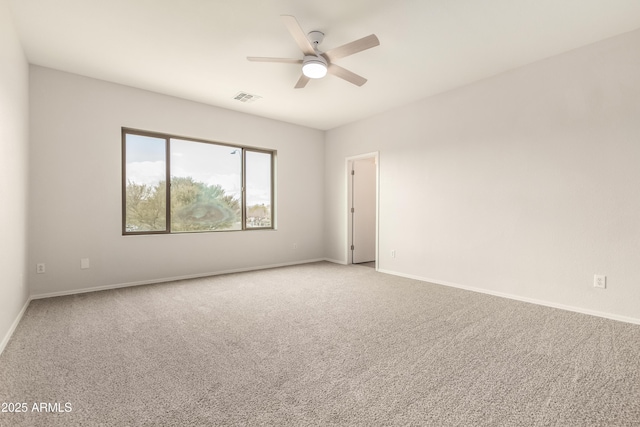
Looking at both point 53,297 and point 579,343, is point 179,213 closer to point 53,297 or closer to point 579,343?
point 53,297

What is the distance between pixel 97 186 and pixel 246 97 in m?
2.31

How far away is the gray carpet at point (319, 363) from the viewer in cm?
153

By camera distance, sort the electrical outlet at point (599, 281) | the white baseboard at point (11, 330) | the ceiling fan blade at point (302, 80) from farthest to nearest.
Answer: the ceiling fan blade at point (302, 80), the electrical outlet at point (599, 281), the white baseboard at point (11, 330)

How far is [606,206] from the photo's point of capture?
2.91 meters

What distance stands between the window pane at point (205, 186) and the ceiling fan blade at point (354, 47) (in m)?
2.88

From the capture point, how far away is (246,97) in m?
4.40

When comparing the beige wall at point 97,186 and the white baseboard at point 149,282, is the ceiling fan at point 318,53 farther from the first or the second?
the white baseboard at point 149,282

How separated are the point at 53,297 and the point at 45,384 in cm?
232

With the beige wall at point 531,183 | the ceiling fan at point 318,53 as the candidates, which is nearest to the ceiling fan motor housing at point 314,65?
the ceiling fan at point 318,53

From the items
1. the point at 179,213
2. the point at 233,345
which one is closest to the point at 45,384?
the point at 233,345

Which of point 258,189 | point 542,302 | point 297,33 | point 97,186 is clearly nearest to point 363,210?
point 258,189

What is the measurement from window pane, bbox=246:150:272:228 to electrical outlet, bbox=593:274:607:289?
4.59 m

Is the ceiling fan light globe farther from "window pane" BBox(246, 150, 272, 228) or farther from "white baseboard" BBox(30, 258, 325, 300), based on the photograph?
"white baseboard" BBox(30, 258, 325, 300)

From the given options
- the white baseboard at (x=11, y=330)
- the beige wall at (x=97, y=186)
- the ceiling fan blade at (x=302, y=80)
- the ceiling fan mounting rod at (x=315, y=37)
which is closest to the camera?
the white baseboard at (x=11, y=330)
